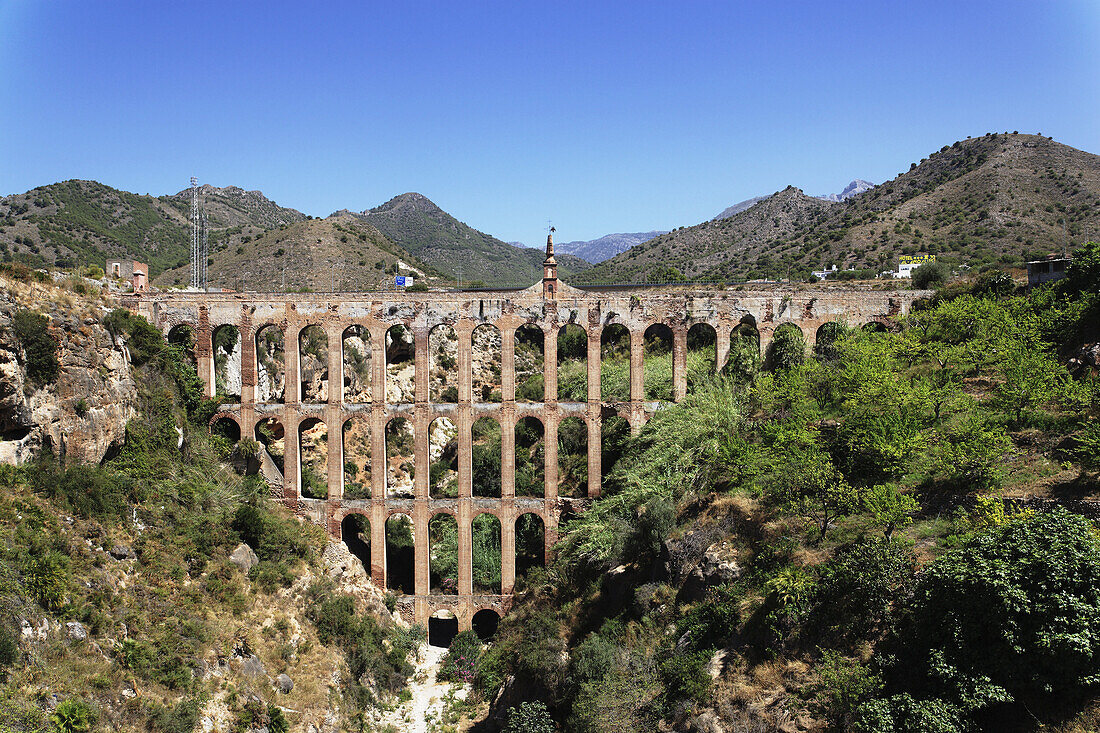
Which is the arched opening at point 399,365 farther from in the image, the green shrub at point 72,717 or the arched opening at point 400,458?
the green shrub at point 72,717

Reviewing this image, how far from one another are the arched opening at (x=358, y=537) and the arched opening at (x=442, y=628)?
395 centimetres

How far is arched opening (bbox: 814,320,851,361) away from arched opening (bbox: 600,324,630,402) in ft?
31.2

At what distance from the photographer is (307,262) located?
Result: 70312mm

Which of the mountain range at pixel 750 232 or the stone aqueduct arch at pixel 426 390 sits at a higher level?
the mountain range at pixel 750 232

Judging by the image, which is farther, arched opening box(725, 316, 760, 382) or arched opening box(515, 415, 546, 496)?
arched opening box(515, 415, 546, 496)

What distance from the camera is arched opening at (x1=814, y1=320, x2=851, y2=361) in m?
35.9

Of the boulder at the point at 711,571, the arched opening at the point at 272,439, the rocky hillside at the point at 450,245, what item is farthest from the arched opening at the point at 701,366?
the rocky hillside at the point at 450,245

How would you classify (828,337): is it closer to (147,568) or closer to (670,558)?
(670,558)

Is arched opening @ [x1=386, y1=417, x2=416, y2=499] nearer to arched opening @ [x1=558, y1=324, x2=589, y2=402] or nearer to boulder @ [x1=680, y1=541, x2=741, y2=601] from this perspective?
arched opening @ [x1=558, y1=324, x2=589, y2=402]

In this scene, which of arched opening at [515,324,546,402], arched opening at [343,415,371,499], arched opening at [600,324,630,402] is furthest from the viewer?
arched opening at [515,324,546,402]

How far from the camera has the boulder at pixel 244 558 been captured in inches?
1122

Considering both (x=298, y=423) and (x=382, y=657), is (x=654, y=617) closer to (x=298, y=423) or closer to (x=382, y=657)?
(x=382, y=657)

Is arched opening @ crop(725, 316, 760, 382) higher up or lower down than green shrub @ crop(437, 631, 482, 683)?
higher up

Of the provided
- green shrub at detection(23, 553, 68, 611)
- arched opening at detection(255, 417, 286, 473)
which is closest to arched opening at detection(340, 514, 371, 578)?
arched opening at detection(255, 417, 286, 473)
